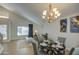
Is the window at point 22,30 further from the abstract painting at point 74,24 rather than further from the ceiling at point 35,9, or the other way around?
the abstract painting at point 74,24

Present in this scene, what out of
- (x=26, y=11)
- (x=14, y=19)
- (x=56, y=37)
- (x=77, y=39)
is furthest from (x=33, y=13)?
(x=77, y=39)

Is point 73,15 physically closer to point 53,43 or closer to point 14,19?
point 53,43

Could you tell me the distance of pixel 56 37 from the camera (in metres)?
2.63

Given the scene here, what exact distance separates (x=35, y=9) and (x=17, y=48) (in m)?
0.69

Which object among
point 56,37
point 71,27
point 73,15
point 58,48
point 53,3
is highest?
point 53,3

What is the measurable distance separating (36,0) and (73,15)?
2.09ft

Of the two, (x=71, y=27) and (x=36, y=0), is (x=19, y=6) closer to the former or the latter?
(x=36, y=0)

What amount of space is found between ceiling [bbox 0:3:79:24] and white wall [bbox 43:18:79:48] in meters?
0.14

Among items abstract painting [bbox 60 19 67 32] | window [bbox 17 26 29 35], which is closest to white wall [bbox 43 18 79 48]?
abstract painting [bbox 60 19 67 32]

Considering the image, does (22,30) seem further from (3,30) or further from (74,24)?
(74,24)

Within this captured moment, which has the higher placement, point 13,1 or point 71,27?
point 13,1

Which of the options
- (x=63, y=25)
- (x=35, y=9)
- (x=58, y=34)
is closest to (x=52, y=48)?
(x=58, y=34)

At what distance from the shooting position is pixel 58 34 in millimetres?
2648

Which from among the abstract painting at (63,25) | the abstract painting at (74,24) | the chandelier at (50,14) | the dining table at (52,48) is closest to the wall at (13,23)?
the chandelier at (50,14)
